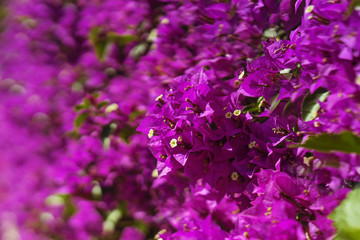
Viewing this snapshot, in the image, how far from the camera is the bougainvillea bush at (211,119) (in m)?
0.67

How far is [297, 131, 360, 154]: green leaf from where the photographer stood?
55 cm

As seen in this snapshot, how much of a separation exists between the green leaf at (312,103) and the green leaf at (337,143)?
0.16m

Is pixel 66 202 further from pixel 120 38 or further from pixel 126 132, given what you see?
pixel 120 38

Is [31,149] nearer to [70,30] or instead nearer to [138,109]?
[70,30]

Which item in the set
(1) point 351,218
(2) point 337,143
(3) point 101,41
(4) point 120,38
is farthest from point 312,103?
(3) point 101,41

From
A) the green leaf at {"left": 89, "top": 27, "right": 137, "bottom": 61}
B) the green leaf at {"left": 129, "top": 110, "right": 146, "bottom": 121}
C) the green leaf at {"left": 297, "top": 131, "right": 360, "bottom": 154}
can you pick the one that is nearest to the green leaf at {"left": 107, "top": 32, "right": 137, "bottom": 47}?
the green leaf at {"left": 89, "top": 27, "right": 137, "bottom": 61}

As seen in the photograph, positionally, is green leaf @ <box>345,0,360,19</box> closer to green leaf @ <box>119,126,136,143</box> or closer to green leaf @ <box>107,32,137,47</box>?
green leaf @ <box>119,126,136,143</box>

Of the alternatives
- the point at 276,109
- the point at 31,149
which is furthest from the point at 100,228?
the point at 276,109

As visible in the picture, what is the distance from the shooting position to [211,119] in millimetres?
834

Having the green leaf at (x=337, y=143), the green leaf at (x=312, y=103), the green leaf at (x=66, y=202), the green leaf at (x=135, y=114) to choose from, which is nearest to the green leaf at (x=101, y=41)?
the green leaf at (x=135, y=114)

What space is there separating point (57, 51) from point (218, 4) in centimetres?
145

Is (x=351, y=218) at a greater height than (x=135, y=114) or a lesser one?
greater

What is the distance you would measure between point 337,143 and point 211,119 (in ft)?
1.06

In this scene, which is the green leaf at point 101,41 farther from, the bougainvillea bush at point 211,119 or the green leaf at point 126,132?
the green leaf at point 126,132
